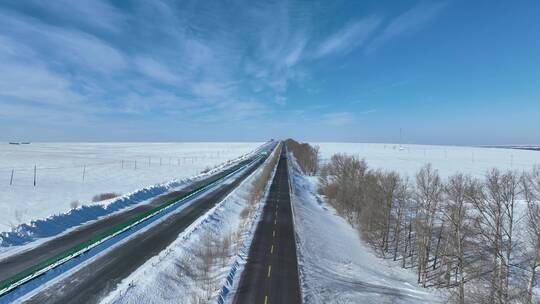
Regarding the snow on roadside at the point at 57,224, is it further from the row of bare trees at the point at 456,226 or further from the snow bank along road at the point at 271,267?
the row of bare trees at the point at 456,226

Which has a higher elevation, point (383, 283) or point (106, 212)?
point (106, 212)

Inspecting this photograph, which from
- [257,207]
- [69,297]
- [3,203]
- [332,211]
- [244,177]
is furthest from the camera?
[244,177]

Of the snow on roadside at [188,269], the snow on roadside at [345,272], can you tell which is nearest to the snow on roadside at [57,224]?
the snow on roadside at [188,269]

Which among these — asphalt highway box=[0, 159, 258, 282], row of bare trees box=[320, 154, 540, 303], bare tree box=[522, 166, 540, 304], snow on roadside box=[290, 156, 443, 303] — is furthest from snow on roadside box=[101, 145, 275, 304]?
bare tree box=[522, 166, 540, 304]

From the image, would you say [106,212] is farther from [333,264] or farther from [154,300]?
[333,264]

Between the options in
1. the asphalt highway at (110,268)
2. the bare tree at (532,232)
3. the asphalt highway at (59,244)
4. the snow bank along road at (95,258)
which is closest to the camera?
the asphalt highway at (110,268)

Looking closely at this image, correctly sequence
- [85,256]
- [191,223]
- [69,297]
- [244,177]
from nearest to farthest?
[69,297]
[85,256]
[191,223]
[244,177]

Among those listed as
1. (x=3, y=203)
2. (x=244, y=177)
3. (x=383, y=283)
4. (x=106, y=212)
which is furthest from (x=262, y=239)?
(x=244, y=177)
